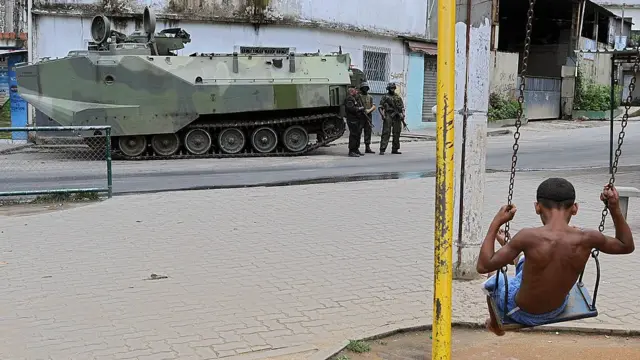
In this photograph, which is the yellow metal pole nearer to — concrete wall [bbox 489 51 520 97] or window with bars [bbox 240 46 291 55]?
window with bars [bbox 240 46 291 55]

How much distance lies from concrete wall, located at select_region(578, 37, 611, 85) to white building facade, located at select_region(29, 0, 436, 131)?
9897mm

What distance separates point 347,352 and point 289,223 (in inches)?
166

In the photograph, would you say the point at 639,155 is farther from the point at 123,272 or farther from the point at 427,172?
the point at 123,272

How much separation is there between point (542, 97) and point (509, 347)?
94.6ft

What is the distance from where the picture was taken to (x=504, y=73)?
2966 centimetres

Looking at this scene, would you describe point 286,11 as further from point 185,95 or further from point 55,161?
point 55,161

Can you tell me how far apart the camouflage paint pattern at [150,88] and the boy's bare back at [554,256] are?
14292mm

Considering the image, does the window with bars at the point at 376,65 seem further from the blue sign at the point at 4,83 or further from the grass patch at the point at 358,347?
the grass patch at the point at 358,347

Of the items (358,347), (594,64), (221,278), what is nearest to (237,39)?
(221,278)

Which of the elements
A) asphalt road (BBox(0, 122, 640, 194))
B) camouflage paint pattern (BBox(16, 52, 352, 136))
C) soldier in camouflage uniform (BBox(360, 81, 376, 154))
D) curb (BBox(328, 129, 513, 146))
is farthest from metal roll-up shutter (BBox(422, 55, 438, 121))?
camouflage paint pattern (BBox(16, 52, 352, 136))

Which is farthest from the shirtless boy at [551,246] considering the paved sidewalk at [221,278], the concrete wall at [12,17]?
the concrete wall at [12,17]

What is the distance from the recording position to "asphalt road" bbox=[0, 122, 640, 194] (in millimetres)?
12617

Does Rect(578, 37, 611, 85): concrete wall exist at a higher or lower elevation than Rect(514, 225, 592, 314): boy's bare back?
higher

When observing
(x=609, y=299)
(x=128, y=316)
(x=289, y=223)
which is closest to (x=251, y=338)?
(x=128, y=316)
